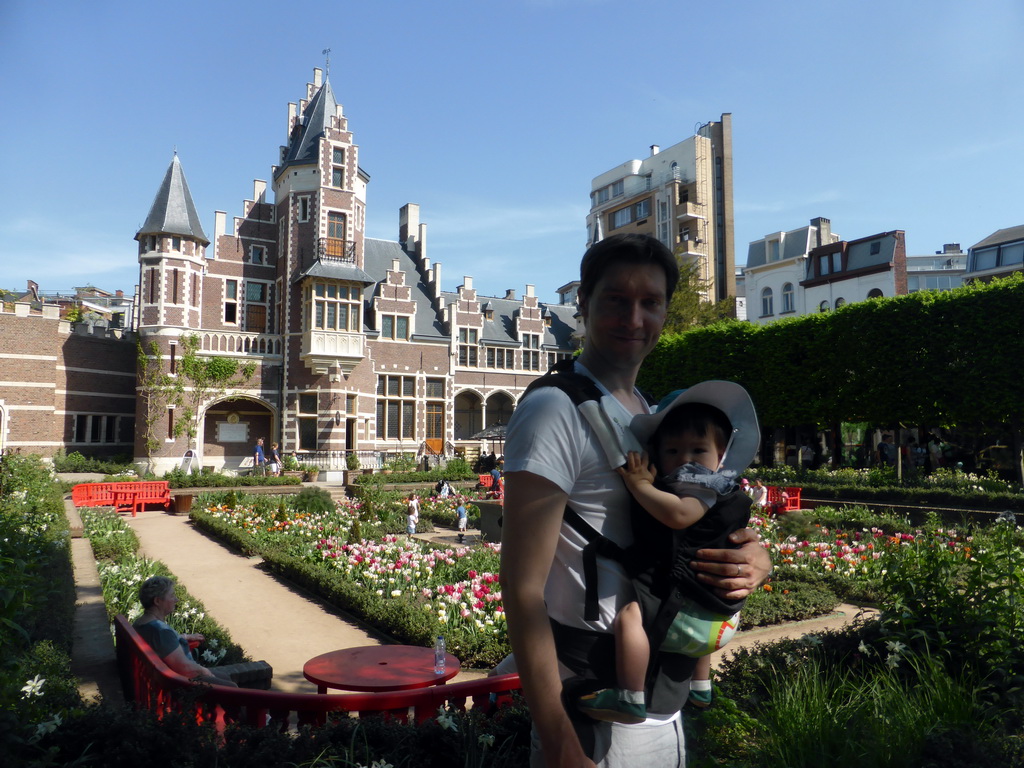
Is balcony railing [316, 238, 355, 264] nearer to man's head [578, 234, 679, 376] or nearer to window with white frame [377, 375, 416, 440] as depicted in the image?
window with white frame [377, 375, 416, 440]

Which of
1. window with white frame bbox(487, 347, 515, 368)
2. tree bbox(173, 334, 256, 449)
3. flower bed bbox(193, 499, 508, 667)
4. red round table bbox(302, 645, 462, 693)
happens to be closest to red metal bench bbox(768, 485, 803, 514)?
flower bed bbox(193, 499, 508, 667)

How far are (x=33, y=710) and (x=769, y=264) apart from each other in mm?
46836

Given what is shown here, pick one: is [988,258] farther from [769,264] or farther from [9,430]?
[9,430]

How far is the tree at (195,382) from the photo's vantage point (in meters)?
27.2

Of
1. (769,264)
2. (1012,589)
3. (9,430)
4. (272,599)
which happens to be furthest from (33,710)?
(769,264)

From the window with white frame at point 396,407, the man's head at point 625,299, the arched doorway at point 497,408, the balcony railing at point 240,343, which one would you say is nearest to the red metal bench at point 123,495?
the balcony railing at point 240,343

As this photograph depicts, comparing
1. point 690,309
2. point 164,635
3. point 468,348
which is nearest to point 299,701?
point 164,635

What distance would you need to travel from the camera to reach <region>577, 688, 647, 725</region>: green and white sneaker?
1.53 metres

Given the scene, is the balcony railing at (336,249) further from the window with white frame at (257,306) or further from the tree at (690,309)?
the tree at (690,309)

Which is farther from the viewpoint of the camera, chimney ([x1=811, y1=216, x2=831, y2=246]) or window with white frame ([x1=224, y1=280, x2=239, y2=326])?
chimney ([x1=811, y1=216, x2=831, y2=246])

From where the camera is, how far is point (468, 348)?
1543 inches

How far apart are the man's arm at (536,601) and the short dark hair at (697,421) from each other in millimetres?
372

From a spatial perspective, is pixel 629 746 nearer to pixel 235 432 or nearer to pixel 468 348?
pixel 235 432

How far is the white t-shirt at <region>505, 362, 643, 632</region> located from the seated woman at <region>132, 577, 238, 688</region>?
3350 mm
